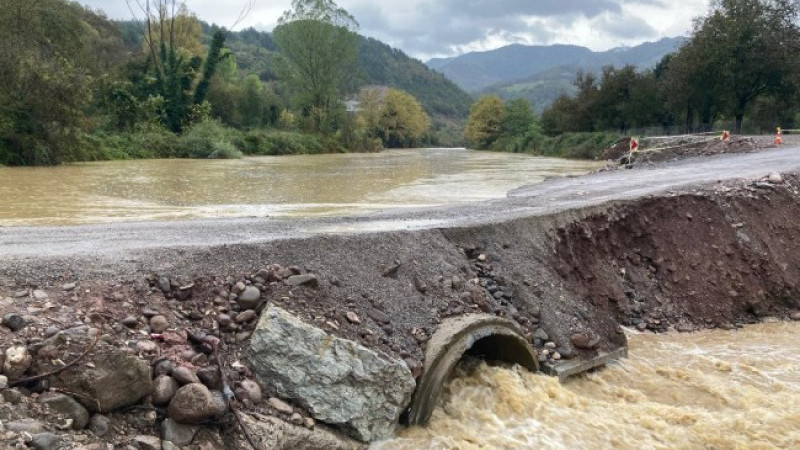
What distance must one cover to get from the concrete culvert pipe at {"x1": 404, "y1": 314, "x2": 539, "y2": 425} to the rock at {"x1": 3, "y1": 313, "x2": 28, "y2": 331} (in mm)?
3116

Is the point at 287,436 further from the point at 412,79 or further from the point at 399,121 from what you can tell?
the point at 412,79

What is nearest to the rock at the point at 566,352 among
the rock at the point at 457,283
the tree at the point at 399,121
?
the rock at the point at 457,283

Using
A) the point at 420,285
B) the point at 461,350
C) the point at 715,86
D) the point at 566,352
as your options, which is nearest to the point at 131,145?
the point at 420,285

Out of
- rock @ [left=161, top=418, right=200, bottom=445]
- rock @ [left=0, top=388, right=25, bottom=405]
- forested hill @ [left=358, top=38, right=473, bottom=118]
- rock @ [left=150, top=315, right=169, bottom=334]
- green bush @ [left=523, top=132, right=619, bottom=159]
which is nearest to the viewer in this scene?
rock @ [left=0, top=388, right=25, bottom=405]

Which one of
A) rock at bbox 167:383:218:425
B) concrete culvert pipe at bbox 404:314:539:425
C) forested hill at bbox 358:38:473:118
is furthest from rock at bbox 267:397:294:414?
forested hill at bbox 358:38:473:118

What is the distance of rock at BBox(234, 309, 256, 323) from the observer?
17.5ft

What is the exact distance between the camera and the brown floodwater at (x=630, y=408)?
558 cm

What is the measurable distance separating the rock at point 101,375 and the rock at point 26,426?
0.33 m

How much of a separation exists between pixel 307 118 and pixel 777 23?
38.4 meters

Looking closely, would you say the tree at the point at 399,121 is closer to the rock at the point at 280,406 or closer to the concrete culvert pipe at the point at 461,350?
the concrete culvert pipe at the point at 461,350

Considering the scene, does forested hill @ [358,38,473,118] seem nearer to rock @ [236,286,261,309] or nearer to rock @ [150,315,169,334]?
rock @ [236,286,261,309]

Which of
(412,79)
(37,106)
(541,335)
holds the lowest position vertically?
(541,335)

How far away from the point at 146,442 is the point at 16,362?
97 cm

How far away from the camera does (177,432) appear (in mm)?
4262
